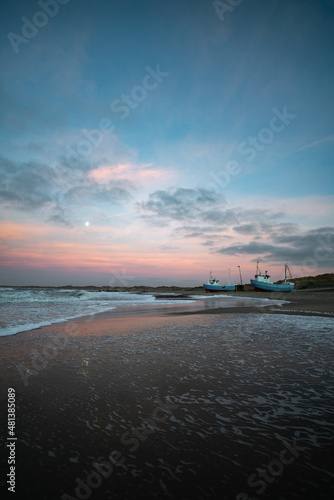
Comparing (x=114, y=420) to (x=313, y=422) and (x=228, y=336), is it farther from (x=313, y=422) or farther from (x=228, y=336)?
(x=228, y=336)

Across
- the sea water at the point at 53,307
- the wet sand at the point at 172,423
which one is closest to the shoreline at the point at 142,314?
the sea water at the point at 53,307

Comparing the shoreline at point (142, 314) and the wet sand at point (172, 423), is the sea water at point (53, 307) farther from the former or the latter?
the wet sand at point (172, 423)

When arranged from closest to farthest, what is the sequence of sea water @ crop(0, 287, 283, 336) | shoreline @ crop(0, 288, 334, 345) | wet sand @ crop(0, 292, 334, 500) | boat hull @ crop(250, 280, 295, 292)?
wet sand @ crop(0, 292, 334, 500) → shoreline @ crop(0, 288, 334, 345) → sea water @ crop(0, 287, 283, 336) → boat hull @ crop(250, 280, 295, 292)

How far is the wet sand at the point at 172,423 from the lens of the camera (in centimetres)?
244

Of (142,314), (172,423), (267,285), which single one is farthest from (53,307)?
(267,285)

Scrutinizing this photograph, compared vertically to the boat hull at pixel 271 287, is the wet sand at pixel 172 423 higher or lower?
higher

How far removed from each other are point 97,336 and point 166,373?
4897 millimetres

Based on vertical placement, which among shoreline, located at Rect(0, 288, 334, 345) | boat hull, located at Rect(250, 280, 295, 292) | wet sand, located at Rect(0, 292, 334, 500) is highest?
wet sand, located at Rect(0, 292, 334, 500)

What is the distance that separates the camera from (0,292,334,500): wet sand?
2443 mm

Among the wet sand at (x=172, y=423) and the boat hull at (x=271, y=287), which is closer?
the wet sand at (x=172, y=423)

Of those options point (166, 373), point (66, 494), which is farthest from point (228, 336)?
point (66, 494)

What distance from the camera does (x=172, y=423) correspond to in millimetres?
3568

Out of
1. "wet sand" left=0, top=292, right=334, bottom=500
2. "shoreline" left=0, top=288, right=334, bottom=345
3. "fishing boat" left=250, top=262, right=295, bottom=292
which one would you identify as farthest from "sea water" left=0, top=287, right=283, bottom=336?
"fishing boat" left=250, top=262, right=295, bottom=292

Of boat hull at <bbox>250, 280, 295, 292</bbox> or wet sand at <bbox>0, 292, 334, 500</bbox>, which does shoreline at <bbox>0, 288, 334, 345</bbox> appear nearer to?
wet sand at <bbox>0, 292, 334, 500</bbox>
